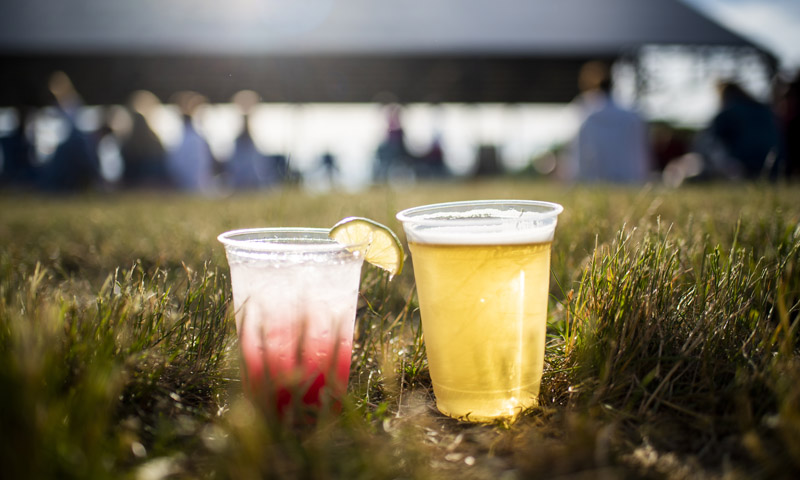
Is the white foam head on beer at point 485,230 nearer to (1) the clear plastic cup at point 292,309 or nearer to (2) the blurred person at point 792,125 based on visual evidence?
(1) the clear plastic cup at point 292,309

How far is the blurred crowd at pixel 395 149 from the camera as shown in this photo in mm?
6609

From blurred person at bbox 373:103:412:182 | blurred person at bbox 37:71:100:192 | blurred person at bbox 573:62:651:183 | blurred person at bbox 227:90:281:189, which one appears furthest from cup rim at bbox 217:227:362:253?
blurred person at bbox 373:103:412:182

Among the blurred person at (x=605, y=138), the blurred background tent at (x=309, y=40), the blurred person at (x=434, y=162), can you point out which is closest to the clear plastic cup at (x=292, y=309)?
the blurred person at (x=605, y=138)

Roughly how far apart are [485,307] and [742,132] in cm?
699

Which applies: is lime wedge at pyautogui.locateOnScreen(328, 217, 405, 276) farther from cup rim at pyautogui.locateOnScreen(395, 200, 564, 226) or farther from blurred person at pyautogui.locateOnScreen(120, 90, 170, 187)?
blurred person at pyautogui.locateOnScreen(120, 90, 170, 187)

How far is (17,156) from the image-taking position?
34.3 feet

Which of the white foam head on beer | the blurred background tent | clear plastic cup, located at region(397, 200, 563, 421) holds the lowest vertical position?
clear plastic cup, located at region(397, 200, 563, 421)

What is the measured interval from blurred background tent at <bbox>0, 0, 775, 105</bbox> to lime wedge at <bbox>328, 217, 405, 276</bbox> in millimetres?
14332

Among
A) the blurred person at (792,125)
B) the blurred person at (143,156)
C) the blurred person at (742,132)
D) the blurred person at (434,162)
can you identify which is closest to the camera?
the blurred person at (742,132)

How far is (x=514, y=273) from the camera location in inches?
44.4

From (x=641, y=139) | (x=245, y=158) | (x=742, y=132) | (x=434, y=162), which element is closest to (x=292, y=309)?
(x=641, y=139)

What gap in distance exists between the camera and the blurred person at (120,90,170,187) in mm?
9078

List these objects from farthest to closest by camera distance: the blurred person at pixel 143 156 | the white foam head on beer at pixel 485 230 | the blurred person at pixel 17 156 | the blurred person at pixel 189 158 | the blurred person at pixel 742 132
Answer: the blurred person at pixel 17 156 < the blurred person at pixel 189 158 < the blurred person at pixel 143 156 < the blurred person at pixel 742 132 < the white foam head on beer at pixel 485 230

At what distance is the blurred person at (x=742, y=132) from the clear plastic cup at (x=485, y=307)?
6.56 meters
